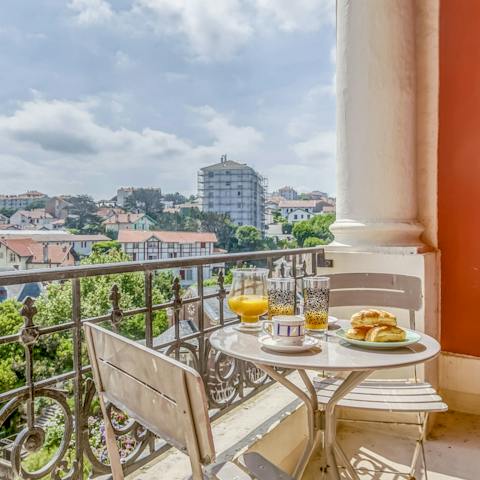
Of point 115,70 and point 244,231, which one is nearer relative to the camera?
point 244,231

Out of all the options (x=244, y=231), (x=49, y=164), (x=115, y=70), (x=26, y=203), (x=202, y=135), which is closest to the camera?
(x=244, y=231)

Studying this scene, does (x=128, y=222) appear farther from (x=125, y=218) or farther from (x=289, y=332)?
(x=289, y=332)

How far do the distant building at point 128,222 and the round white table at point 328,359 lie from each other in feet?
36.8

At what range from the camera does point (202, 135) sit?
4306 centimetres

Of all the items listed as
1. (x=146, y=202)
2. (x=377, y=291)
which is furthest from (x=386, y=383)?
(x=146, y=202)

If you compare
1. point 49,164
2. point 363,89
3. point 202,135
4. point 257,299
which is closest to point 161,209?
point 363,89

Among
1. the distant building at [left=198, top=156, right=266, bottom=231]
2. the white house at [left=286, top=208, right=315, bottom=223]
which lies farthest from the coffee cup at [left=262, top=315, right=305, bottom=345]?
the distant building at [left=198, top=156, right=266, bottom=231]

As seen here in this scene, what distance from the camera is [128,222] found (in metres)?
13.1

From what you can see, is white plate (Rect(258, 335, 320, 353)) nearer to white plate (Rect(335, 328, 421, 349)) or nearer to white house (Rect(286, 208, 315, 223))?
white plate (Rect(335, 328, 421, 349))

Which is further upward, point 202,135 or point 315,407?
point 202,135

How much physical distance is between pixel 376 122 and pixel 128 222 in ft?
37.6

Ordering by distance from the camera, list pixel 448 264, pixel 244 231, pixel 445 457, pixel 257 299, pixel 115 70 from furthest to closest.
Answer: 1. pixel 115 70
2. pixel 244 231
3. pixel 448 264
4. pixel 445 457
5. pixel 257 299

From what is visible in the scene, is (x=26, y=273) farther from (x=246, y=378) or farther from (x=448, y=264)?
(x=448, y=264)

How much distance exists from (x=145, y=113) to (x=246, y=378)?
4127 centimetres
